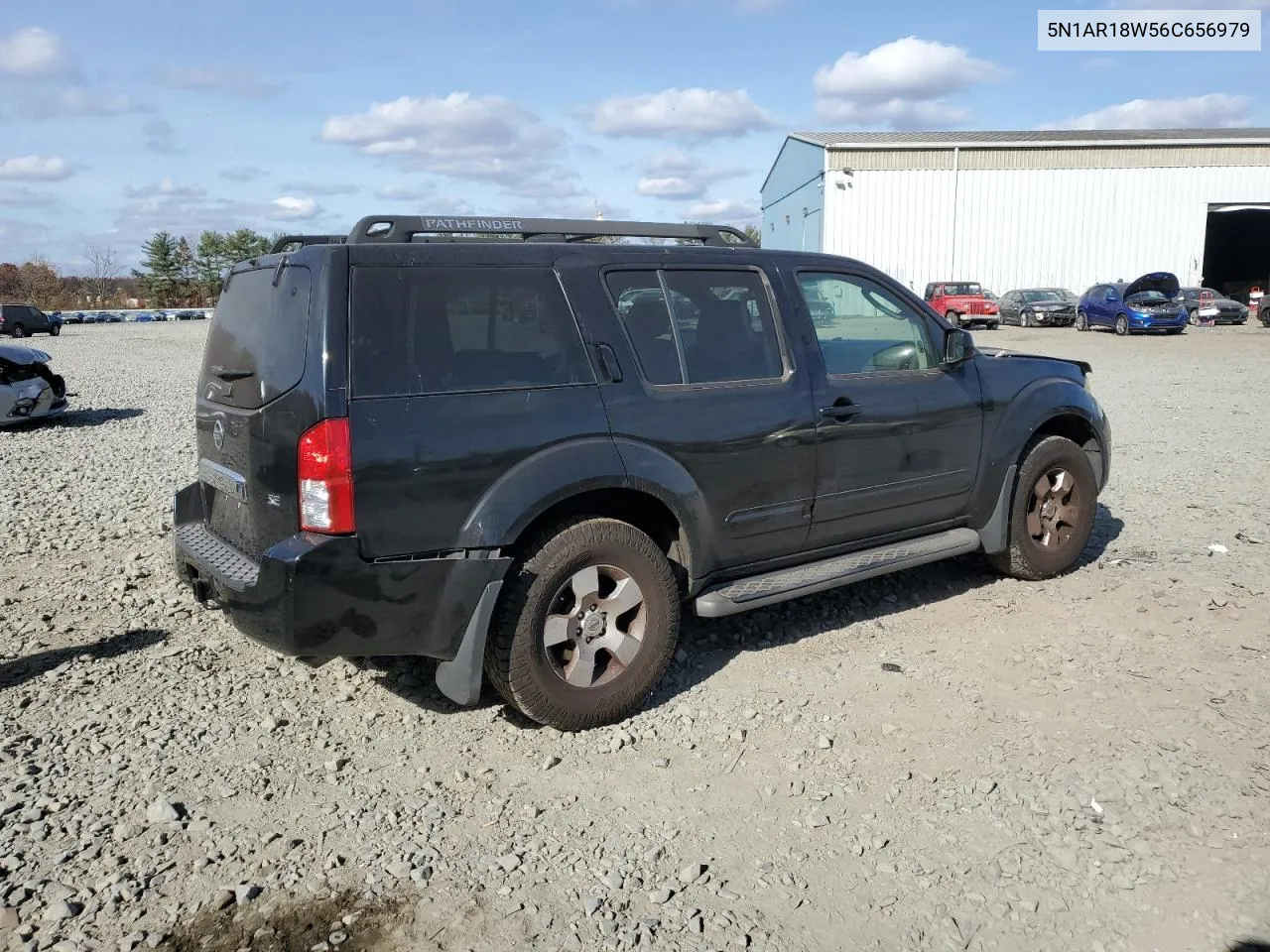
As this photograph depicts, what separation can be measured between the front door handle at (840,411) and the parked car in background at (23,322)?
46975mm

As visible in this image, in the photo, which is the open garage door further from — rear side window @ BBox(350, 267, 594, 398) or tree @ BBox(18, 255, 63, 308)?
tree @ BBox(18, 255, 63, 308)

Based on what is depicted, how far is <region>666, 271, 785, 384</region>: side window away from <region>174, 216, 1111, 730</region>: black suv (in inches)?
0.5

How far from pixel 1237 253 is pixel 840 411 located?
61.4 metres

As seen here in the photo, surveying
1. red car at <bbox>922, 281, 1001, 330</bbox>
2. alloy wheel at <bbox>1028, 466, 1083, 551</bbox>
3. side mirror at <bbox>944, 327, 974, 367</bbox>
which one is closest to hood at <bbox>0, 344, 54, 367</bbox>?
side mirror at <bbox>944, 327, 974, 367</bbox>

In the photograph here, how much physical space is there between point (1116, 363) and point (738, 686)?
62.2ft

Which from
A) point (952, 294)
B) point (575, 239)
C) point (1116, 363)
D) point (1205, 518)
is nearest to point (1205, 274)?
point (952, 294)

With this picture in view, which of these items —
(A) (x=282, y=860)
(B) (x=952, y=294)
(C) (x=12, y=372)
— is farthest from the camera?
(B) (x=952, y=294)

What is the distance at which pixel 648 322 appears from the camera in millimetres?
4215

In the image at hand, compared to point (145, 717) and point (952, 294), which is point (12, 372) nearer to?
point (145, 717)

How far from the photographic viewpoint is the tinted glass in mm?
4145

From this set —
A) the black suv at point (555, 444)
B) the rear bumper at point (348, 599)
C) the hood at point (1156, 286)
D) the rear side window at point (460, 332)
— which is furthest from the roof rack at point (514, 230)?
the hood at point (1156, 286)

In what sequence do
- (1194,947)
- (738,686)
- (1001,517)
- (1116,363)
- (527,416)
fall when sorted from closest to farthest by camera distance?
(1194,947)
(527,416)
(738,686)
(1001,517)
(1116,363)

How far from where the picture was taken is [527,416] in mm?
3750

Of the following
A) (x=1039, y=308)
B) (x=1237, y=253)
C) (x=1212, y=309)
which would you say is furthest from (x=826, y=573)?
(x=1237, y=253)
